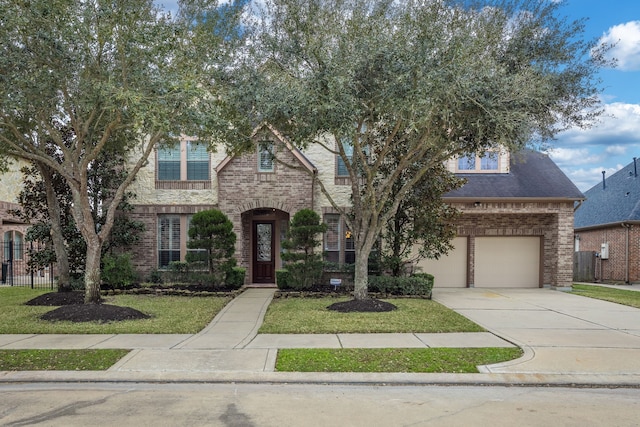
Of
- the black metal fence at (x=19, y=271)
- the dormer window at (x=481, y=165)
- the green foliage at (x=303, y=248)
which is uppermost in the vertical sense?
the dormer window at (x=481, y=165)

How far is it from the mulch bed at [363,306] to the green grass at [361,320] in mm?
244

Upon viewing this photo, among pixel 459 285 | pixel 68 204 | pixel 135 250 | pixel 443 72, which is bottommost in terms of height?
pixel 459 285

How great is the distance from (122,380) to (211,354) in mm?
1498

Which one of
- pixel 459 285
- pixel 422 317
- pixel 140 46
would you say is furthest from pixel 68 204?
pixel 459 285

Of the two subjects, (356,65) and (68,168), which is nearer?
(356,65)

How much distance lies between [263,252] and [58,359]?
439 inches

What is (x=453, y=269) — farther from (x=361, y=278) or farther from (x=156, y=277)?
(x=156, y=277)

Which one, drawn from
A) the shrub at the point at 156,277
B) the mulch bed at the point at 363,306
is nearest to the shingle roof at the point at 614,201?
the mulch bed at the point at 363,306

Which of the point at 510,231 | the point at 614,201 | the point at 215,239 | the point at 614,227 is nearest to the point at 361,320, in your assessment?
the point at 215,239

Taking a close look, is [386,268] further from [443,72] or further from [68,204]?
[68,204]

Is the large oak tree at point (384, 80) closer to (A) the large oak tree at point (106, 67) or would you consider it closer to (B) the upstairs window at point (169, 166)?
(A) the large oak tree at point (106, 67)

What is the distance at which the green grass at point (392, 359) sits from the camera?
6.83 meters

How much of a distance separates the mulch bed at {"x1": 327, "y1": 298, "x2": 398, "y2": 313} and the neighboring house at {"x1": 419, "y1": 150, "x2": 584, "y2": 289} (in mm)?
6637

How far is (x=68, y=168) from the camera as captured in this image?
11680 millimetres
